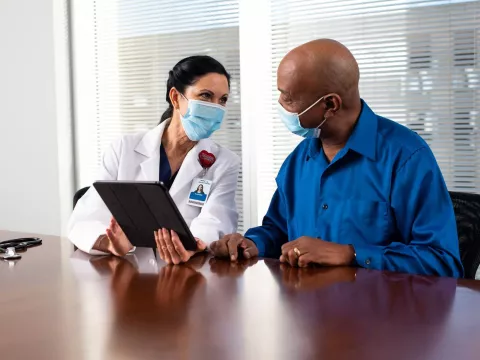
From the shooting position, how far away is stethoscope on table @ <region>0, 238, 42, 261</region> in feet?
7.89

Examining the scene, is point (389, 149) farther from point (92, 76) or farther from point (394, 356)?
point (92, 76)

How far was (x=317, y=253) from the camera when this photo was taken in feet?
6.72

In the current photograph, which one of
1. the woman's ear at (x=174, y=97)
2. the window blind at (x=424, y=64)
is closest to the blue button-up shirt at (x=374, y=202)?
the woman's ear at (x=174, y=97)

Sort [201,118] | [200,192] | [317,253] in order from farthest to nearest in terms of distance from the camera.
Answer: [201,118] < [200,192] < [317,253]

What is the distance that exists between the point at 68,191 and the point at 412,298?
13.0 ft

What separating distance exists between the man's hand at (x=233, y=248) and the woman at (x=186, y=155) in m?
0.44

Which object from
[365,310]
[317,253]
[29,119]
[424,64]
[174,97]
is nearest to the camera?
[365,310]

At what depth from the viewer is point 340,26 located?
4105 millimetres

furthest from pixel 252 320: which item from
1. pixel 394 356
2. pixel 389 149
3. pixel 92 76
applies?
pixel 92 76

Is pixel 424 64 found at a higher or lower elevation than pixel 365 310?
higher

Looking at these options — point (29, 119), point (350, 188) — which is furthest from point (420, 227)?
point (29, 119)

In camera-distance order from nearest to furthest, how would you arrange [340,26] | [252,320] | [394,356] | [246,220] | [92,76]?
[394,356] → [252,320] → [340,26] → [246,220] → [92,76]

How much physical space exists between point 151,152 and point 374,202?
1.19 m

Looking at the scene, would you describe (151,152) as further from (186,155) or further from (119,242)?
(119,242)
